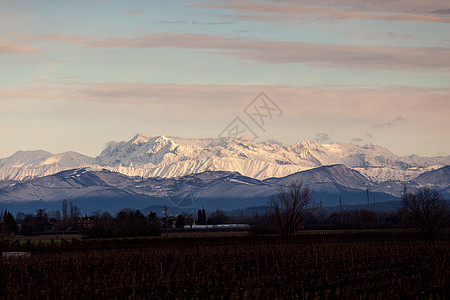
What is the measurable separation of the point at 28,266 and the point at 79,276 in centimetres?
861

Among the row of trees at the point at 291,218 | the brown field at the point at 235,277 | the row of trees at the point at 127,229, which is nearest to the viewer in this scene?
the brown field at the point at 235,277

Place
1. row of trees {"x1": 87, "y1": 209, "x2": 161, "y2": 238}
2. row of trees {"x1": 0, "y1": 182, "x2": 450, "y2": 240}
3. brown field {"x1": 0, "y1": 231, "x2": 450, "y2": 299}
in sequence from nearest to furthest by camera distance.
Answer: brown field {"x1": 0, "y1": 231, "x2": 450, "y2": 299} → row of trees {"x1": 0, "y1": 182, "x2": 450, "y2": 240} → row of trees {"x1": 87, "y1": 209, "x2": 161, "y2": 238}

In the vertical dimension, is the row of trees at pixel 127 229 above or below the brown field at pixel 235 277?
above

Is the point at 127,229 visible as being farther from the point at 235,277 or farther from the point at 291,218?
the point at 235,277

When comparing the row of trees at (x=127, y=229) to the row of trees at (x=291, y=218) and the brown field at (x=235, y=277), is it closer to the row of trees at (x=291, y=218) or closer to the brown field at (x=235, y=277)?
the row of trees at (x=291, y=218)

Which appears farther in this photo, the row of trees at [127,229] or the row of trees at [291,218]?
the row of trees at [127,229]

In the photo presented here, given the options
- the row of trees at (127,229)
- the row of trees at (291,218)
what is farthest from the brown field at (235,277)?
the row of trees at (127,229)

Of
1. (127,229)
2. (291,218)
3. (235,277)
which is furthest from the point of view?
(127,229)

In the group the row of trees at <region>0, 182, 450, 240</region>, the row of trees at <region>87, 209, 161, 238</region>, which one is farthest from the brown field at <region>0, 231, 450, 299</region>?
the row of trees at <region>87, 209, 161, 238</region>

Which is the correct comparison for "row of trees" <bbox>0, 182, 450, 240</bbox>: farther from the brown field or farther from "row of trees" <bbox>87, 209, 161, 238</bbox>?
the brown field

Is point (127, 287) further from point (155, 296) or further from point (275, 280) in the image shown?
point (275, 280)

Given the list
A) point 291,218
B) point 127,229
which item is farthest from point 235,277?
point 127,229

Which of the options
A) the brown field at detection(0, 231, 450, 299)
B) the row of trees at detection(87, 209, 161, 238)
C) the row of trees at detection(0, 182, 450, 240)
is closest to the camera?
the brown field at detection(0, 231, 450, 299)

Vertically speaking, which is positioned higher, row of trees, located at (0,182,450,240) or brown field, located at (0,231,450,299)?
row of trees, located at (0,182,450,240)
